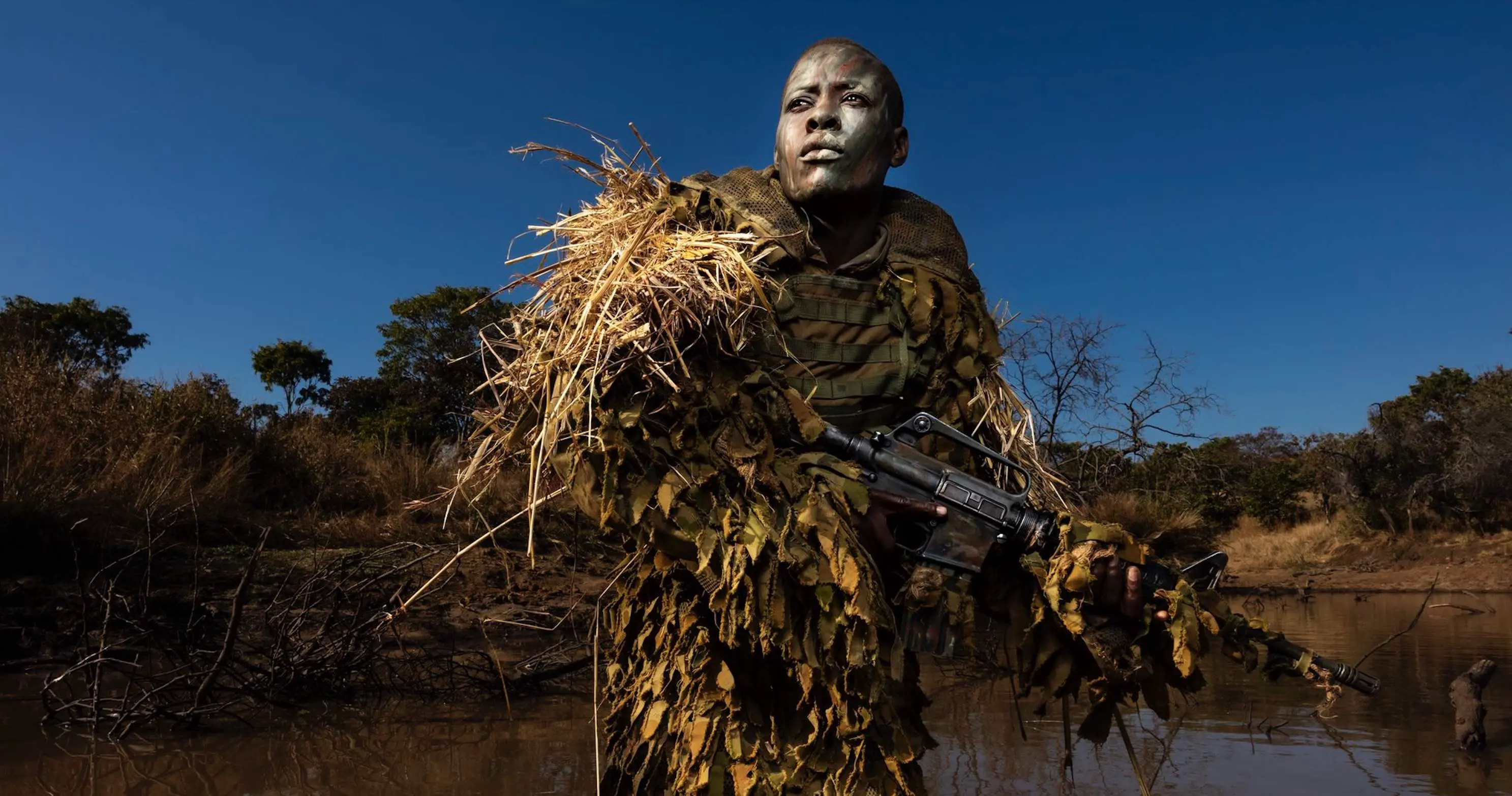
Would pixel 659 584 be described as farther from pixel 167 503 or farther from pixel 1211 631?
pixel 167 503

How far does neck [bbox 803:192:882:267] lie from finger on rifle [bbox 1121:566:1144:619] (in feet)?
4.06

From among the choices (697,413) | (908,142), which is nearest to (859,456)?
(697,413)

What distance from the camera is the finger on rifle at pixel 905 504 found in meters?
2.52

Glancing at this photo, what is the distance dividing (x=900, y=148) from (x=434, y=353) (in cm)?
1782

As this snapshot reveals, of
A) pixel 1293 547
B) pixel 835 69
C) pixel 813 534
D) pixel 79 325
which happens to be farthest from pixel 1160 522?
pixel 79 325

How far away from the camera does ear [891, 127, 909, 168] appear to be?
10.3 feet

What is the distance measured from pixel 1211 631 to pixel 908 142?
1.77 metres

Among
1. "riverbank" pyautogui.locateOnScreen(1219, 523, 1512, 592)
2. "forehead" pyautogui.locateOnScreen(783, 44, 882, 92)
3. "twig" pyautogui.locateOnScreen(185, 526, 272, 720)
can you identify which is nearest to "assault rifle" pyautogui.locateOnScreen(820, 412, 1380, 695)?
"forehead" pyautogui.locateOnScreen(783, 44, 882, 92)

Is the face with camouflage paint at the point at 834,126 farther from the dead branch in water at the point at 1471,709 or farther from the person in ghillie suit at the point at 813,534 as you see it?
the dead branch in water at the point at 1471,709

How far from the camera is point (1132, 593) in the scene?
2.44 meters

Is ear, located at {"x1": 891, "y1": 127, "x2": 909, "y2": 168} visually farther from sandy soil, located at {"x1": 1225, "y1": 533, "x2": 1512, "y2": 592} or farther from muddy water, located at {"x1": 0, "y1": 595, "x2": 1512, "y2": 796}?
sandy soil, located at {"x1": 1225, "y1": 533, "x2": 1512, "y2": 592}

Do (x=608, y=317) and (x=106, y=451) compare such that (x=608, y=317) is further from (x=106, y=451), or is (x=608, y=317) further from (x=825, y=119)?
(x=106, y=451)

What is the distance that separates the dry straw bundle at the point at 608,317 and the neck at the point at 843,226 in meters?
0.27

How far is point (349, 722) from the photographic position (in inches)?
192
